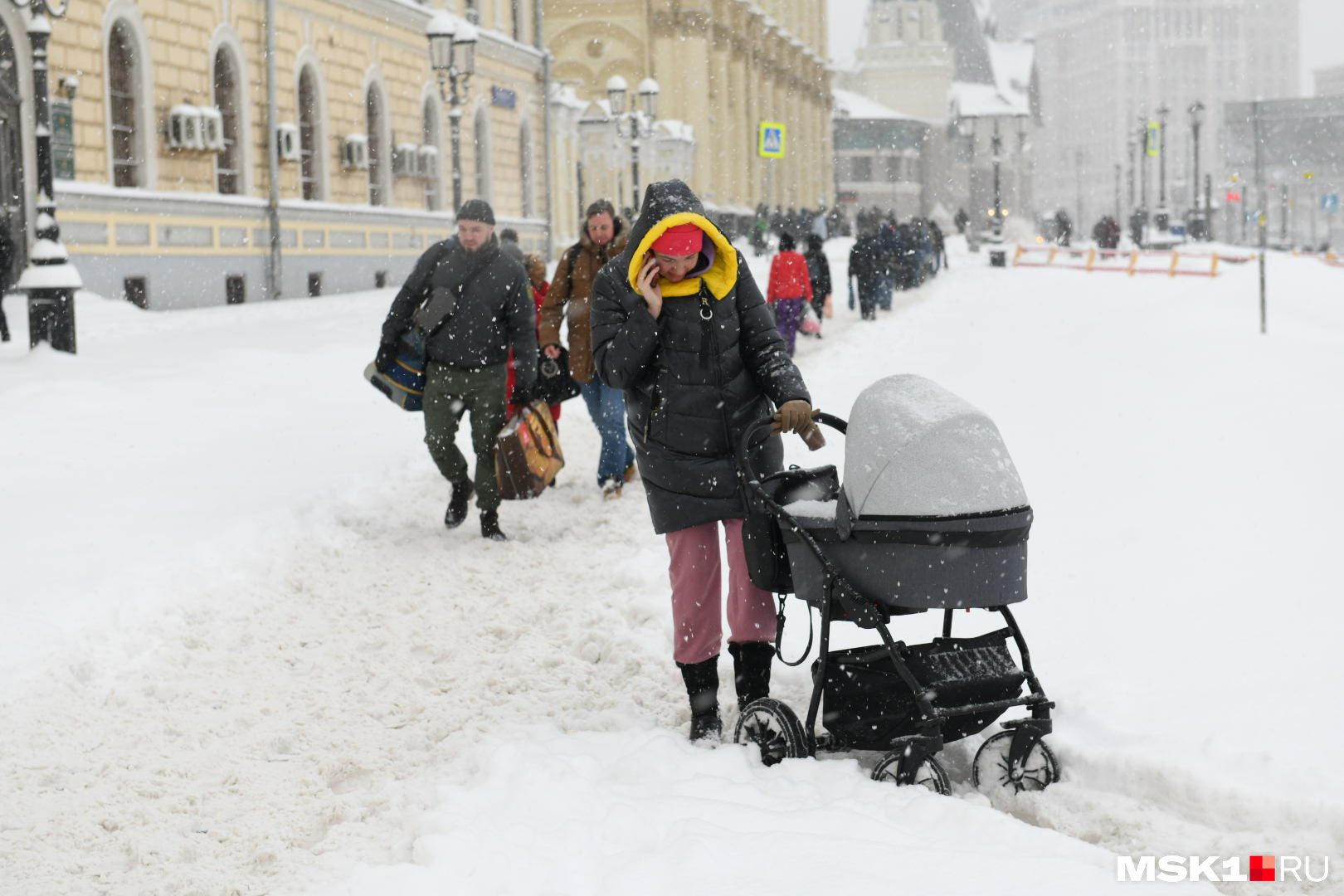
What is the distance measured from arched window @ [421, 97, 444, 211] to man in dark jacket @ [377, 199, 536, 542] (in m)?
22.3

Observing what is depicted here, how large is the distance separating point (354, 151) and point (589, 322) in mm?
18781

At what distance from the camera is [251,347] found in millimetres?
16234

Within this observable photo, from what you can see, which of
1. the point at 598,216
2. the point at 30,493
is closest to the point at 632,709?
the point at 598,216

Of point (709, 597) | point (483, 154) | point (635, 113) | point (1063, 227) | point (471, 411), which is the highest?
point (635, 113)

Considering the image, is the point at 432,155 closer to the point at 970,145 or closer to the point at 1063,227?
the point at 1063,227

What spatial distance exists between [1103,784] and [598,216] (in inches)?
204

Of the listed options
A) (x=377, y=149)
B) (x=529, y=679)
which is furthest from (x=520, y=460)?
(x=377, y=149)

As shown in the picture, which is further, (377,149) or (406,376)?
(377,149)

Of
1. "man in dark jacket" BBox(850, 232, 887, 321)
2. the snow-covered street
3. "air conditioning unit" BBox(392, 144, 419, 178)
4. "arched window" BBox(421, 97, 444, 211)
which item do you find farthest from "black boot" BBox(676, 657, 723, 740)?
"arched window" BBox(421, 97, 444, 211)

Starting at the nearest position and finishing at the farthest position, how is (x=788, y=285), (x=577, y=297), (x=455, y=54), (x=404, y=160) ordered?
(x=577, y=297), (x=788, y=285), (x=455, y=54), (x=404, y=160)

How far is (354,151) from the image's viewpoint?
26.1m

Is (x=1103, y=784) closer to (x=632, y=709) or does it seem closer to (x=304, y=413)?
(x=632, y=709)

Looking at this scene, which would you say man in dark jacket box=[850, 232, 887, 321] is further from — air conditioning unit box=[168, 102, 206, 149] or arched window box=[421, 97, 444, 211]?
air conditioning unit box=[168, 102, 206, 149]

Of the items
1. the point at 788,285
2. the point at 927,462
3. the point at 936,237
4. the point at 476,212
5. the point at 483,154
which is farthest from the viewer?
the point at 936,237
